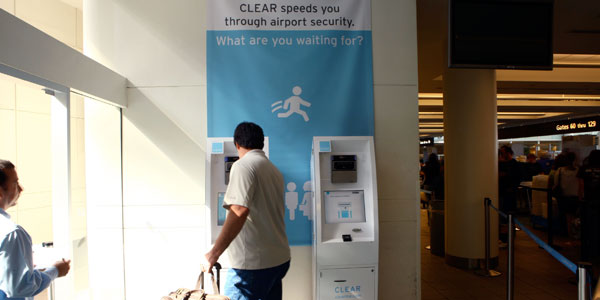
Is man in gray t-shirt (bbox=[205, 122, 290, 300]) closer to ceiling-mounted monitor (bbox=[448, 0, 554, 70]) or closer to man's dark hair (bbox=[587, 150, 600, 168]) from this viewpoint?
ceiling-mounted monitor (bbox=[448, 0, 554, 70])

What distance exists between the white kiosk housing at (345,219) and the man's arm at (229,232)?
806 millimetres

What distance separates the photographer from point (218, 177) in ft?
9.95

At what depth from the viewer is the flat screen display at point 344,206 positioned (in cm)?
293

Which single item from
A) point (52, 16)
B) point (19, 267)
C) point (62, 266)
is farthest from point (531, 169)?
point (19, 267)

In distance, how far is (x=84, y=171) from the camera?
345cm

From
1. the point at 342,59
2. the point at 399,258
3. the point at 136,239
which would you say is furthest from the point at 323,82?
the point at 136,239

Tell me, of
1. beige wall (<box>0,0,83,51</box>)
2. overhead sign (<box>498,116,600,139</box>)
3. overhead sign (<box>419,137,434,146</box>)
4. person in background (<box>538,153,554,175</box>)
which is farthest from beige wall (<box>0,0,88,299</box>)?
overhead sign (<box>419,137,434,146</box>)

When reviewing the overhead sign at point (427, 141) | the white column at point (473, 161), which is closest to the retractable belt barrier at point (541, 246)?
the white column at point (473, 161)

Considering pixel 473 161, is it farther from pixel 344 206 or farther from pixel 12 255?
pixel 12 255

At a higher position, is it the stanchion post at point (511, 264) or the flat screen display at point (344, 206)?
the flat screen display at point (344, 206)

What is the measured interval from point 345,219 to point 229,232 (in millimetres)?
1105

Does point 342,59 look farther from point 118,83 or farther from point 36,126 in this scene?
point 36,126

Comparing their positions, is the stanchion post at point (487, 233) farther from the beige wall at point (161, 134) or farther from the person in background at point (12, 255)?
the person in background at point (12, 255)

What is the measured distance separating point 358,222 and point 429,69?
5.51 metres
